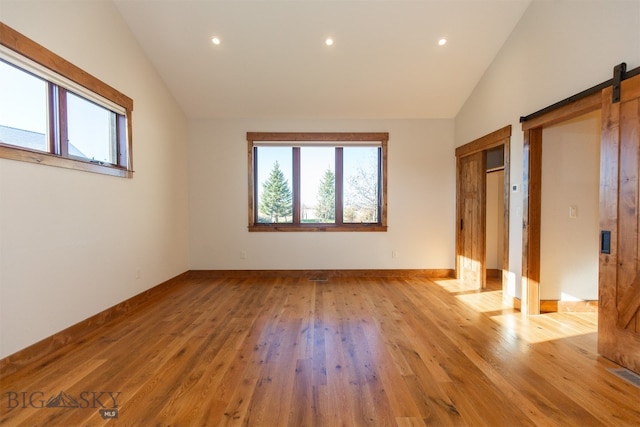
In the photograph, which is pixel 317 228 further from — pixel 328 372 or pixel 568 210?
pixel 568 210

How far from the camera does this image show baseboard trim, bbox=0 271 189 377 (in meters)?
1.98

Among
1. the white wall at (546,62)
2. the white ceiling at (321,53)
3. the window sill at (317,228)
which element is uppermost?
the white ceiling at (321,53)

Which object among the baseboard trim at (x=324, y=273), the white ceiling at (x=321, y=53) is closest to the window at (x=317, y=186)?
the white ceiling at (x=321, y=53)

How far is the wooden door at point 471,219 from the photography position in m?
4.06

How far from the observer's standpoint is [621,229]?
6.63 ft

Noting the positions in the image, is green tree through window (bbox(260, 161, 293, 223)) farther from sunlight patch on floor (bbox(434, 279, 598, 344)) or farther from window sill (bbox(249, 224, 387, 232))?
sunlight patch on floor (bbox(434, 279, 598, 344))

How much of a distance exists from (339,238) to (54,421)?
380cm

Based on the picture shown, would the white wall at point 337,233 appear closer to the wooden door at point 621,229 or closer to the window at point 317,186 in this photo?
the window at point 317,186

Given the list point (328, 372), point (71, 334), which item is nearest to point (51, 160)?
point (71, 334)

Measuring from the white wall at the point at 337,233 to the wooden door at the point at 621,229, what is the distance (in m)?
2.57

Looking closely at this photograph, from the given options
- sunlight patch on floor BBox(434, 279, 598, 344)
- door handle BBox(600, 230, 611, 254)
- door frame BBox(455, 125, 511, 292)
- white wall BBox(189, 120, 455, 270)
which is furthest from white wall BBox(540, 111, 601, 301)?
white wall BBox(189, 120, 455, 270)

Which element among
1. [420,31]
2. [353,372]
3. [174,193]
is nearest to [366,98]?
[420,31]

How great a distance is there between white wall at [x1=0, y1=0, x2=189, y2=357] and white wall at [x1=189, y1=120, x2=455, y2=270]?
1.89 feet

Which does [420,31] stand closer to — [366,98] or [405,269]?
[366,98]
